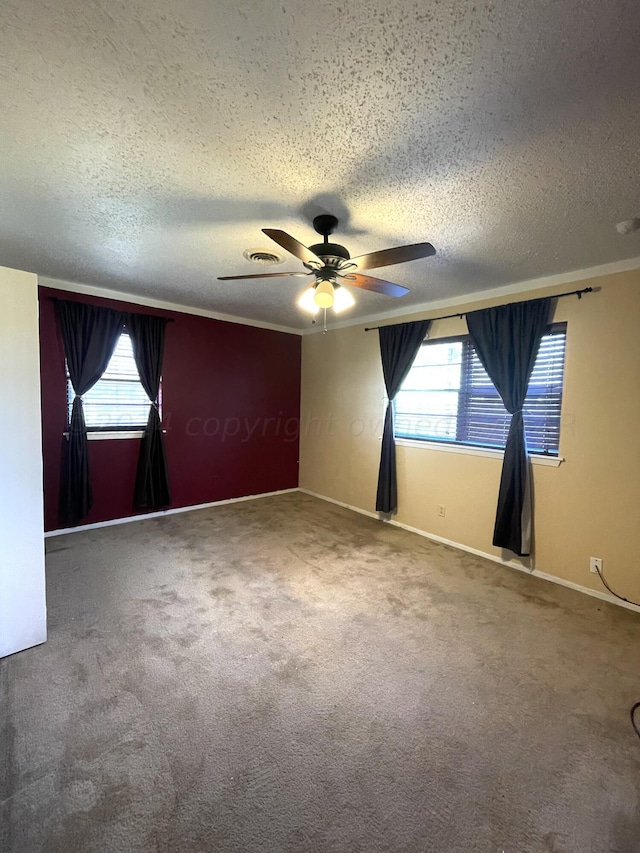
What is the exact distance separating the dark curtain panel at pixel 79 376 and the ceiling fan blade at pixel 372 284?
2.78m

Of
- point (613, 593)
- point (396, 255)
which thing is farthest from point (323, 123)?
point (613, 593)

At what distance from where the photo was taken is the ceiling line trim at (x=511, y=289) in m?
2.68

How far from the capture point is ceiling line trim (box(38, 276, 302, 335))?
350 cm

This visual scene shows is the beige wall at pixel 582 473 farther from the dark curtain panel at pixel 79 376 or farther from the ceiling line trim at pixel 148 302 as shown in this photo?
the dark curtain panel at pixel 79 376

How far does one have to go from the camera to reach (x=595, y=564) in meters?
2.81

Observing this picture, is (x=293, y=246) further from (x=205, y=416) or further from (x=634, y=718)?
(x=205, y=416)

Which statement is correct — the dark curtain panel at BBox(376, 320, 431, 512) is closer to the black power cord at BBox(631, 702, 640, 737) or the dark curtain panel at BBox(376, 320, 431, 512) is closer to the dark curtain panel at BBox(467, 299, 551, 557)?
the dark curtain panel at BBox(467, 299, 551, 557)

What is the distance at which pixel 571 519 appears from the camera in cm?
294

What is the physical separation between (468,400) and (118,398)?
3.63 metres

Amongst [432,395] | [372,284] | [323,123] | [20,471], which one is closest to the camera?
[323,123]

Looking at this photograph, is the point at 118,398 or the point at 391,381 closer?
the point at 118,398

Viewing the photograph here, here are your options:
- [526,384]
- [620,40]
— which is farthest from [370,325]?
[620,40]

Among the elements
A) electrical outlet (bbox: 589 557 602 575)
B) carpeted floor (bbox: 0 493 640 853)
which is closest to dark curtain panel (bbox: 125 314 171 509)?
carpeted floor (bbox: 0 493 640 853)

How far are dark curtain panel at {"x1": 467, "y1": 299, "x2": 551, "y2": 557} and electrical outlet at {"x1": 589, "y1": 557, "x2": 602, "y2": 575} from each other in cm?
43
